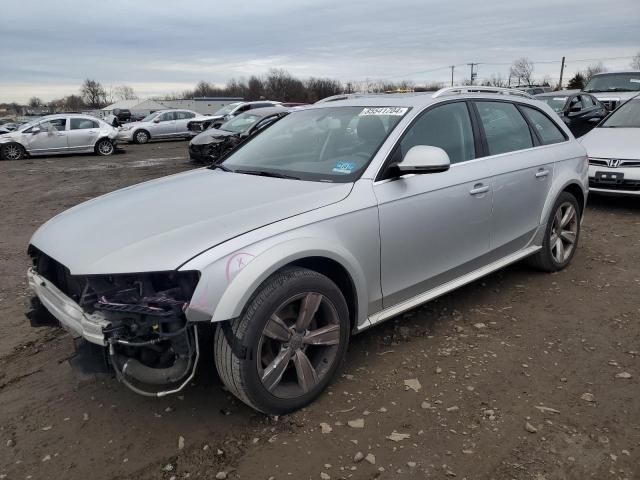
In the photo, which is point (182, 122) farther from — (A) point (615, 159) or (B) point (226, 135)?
(A) point (615, 159)

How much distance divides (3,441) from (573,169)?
4.83 m

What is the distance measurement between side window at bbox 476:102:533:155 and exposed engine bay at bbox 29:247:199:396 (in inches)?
107

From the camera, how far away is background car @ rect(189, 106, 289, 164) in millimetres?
13477

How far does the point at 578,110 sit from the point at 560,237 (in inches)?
331

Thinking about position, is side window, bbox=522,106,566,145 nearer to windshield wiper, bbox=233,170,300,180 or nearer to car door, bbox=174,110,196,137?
windshield wiper, bbox=233,170,300,180

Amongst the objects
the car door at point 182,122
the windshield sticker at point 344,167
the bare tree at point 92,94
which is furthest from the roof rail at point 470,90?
the bare tree at point 92,94

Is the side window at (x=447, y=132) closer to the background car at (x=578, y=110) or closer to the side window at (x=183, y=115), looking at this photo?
the background car at (x=578, y=110)

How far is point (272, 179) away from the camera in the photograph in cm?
337

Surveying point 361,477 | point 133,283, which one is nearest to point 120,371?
point 133,283

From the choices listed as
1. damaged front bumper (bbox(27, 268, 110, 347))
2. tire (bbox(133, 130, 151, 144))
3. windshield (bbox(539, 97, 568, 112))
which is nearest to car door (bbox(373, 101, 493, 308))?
damaged front bumper (bbox(27, 268, 110, 347))

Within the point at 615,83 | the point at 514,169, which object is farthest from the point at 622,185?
the point at 615,83

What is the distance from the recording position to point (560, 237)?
4934 mm

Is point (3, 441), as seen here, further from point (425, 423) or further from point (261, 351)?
point (425, 423)

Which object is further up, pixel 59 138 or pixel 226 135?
pixel 226 135
